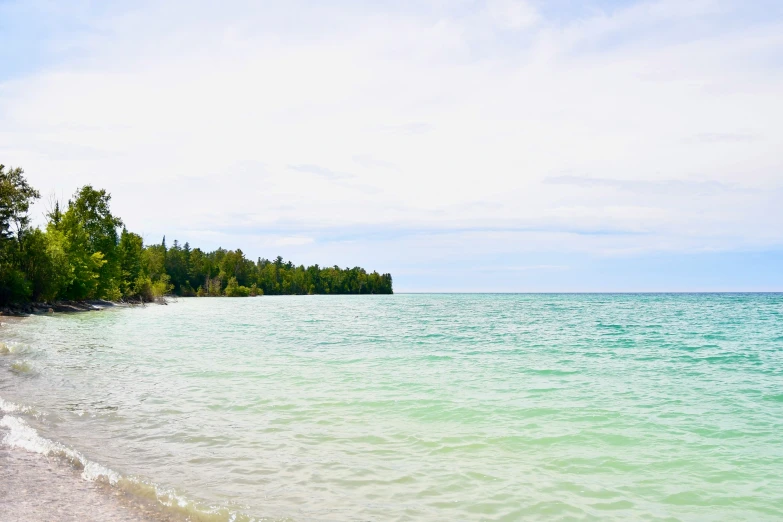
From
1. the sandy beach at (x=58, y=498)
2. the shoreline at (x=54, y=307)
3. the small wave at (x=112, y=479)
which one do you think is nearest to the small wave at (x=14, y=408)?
the small wave at (x=112, y=479)

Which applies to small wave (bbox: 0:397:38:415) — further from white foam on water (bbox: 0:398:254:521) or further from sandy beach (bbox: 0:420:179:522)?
sandy beach (bbox: 0:420:179:522)

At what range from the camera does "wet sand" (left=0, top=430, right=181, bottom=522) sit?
5688 mm

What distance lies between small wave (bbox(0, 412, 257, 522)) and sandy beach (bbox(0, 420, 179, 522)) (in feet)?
0.53

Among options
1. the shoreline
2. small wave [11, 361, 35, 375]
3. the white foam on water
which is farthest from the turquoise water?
Result: the shoreline

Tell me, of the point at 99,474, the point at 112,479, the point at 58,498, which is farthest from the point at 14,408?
the point at 58,498

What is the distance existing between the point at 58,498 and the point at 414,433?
6.06 metres

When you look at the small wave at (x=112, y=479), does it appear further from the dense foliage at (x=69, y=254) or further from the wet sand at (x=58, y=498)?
the dense foliage at (x=69, y=254)

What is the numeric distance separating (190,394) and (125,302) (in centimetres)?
8423

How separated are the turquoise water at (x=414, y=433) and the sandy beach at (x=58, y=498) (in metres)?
0.33

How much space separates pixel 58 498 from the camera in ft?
20.3

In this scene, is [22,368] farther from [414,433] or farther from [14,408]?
[414,433]

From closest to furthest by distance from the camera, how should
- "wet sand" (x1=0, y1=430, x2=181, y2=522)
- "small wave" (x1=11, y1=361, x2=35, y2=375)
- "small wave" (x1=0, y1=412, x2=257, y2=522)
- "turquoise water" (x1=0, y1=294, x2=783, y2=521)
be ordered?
1. "wet sand" (x1=0, y1=430, x2=181, y2=522)
2. "small wave" (x1=0, y1=412, x2=257, y2=522)
3. "turquoise water" (x1=0, y1=294, x2=783, y2=521)
4. "small wave" (x1=11, y1=361, x2=35, y2=375)

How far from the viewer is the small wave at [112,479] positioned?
6149mm

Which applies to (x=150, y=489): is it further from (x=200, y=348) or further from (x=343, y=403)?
(x=200, y=348)
